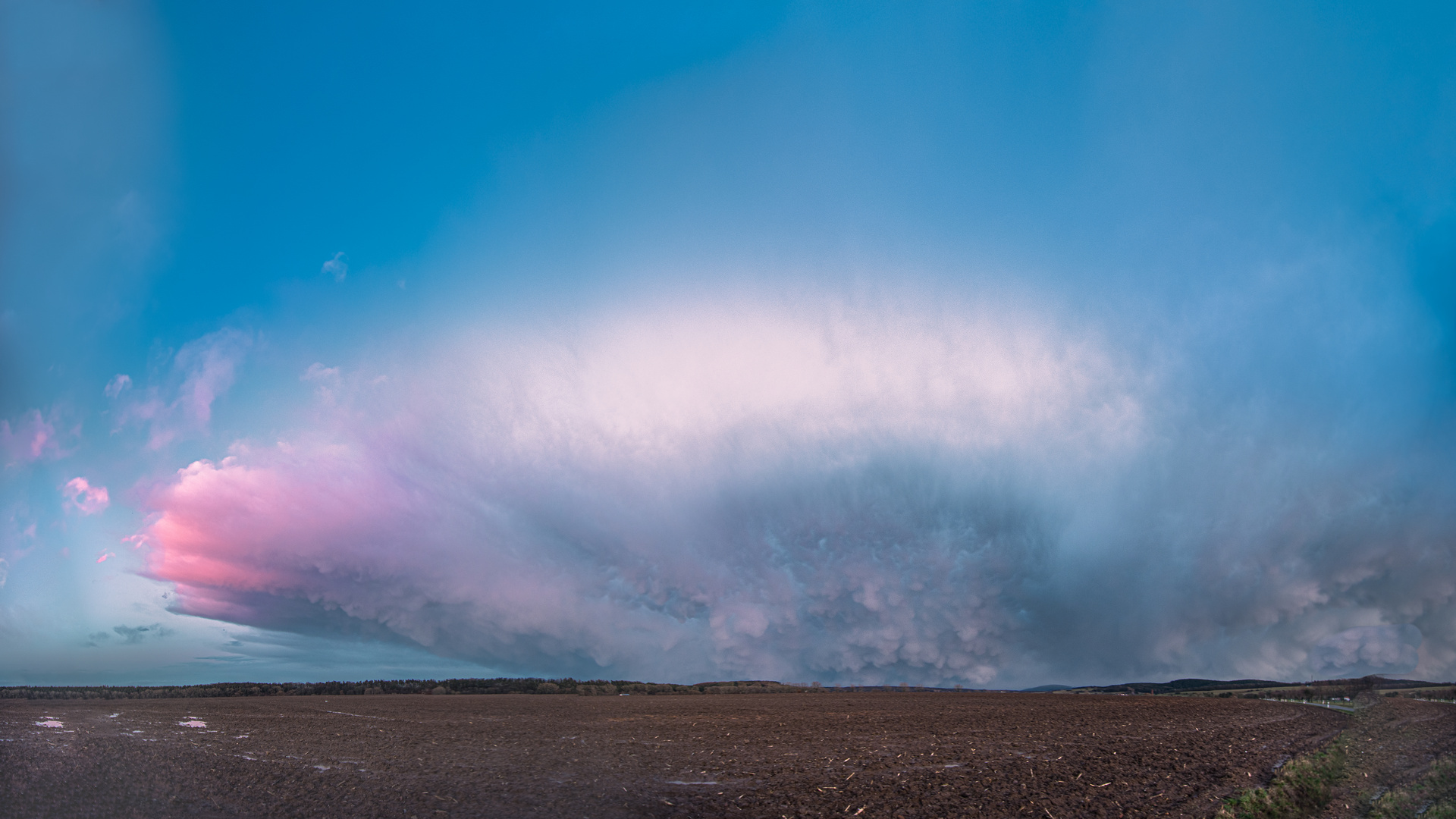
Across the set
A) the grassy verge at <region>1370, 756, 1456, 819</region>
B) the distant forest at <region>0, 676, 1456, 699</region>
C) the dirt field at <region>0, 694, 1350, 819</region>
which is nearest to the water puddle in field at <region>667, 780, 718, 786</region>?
the dirt field at <region>0, 694, 1350, 819</region>

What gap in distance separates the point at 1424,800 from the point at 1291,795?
12.4ft

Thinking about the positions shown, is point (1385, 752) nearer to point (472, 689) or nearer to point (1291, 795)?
point (1291, 795)

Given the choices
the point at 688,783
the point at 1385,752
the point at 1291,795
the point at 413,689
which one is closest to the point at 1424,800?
the point at 1291,795

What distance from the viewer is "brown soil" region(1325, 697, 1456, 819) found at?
72.8 feet

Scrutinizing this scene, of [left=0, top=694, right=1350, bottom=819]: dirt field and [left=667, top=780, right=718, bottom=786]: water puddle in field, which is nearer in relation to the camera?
[left=0, top=694, right=1350, bottom=819]: dirt field

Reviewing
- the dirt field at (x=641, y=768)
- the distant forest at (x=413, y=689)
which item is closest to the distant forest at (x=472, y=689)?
the distant forest at (x=413, y=689)

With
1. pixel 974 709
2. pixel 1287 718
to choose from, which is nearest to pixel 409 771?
pixel 974 709

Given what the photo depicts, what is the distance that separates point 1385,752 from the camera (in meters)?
33.4

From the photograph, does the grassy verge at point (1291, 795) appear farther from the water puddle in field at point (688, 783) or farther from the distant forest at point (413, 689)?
the distant forest at point (413, 689)

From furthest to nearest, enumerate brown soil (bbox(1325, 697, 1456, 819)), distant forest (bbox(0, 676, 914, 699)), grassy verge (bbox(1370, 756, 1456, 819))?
distant forest (bbox(0, 676, 914, 699)), brown soil (bbox(1325, 697, 1456, 819)), grassy verge (bbox(1370, 756, 1456, 819))

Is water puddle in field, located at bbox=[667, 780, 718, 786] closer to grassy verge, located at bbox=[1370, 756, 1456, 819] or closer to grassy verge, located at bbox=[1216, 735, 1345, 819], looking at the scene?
grassy verge, located at bbox=[1216, 735, 1345, 819]

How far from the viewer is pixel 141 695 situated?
118750 millimetres

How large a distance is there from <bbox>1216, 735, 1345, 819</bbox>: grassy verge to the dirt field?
700 millimetres

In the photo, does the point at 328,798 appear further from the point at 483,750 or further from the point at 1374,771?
the point at 1374,771
